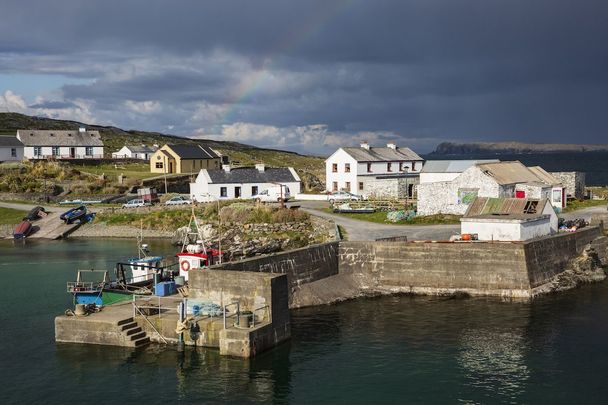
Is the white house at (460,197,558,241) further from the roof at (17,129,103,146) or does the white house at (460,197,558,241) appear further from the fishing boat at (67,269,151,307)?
the roof at (17,129,103,146)

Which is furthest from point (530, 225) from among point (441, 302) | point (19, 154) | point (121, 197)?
point (19, 154)

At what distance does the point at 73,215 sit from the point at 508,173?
4805cm

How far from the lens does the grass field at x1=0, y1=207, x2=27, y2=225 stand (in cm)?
8081

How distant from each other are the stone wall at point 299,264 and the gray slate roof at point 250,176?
4102 cm

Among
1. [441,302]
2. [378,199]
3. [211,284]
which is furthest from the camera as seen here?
[378,199]

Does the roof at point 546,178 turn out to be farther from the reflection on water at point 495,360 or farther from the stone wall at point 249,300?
the stone wall at point 249,300

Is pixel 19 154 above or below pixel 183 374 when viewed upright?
above

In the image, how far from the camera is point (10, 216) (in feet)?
272

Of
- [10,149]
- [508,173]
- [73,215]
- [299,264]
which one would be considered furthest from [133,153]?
[299,264]

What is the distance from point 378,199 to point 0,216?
147 ft

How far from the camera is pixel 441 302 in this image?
43.5m

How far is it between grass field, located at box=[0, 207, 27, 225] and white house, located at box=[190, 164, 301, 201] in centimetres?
2026

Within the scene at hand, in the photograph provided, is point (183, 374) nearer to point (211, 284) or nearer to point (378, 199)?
point (211, 284)

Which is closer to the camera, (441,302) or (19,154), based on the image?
(441,302)
